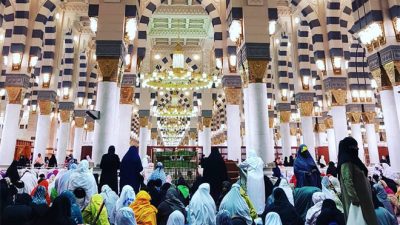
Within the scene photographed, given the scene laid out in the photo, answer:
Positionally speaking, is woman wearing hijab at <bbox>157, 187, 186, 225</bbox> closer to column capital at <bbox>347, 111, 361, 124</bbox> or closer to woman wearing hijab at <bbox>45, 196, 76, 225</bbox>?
woman wearing hijab at <bbox>45, 196, 76, 225</bbox>

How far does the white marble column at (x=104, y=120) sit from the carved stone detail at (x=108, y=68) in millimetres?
122

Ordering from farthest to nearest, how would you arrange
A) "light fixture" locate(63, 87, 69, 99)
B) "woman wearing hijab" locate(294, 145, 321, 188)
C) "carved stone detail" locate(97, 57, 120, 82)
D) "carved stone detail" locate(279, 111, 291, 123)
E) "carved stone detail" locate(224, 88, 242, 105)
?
"carved stone detail" locate(279, 111, 291, 123) → "light fixture" locate(63, 87, 69, 99) → "carved stone detail" locate(224, 88, 242, 105) → "carved stone detail" locate(97, 57, 120, 82) → "woman wearing hijab" locate(294, 145, 321, 188)

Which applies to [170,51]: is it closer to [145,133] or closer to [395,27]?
[145,133]

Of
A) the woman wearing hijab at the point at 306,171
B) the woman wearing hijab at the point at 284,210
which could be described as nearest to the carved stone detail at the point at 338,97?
the woman wearing hijab at the point at 306,171

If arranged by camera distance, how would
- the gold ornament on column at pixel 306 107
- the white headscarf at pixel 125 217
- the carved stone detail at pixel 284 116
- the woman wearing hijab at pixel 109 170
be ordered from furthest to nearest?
the carved stone detail at pixel 284 116, the gold ornament on column at pixel 306 107, the woman wearing hijab at pixel 109 170, the white headscarf at pixel 125 217

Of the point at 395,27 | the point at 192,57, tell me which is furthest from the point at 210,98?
the point at 395,27

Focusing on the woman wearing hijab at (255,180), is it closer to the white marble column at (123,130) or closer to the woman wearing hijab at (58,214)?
the woman wearing hijab at (58,214)

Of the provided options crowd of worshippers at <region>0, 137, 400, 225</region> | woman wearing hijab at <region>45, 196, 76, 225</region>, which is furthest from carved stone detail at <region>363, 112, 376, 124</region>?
woman wearing hijab at <region>45, 196, 76, 225</region>

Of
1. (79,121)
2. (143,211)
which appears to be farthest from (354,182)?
(79,121)

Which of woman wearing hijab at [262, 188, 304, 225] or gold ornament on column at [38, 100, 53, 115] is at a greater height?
gold ornament on column at [38, 100, 53, 115]

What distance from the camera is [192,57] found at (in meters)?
16.9

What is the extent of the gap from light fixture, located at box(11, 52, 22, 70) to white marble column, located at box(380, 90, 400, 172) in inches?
381

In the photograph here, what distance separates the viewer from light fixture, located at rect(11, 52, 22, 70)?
353 inches

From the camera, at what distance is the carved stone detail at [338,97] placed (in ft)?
30.4
